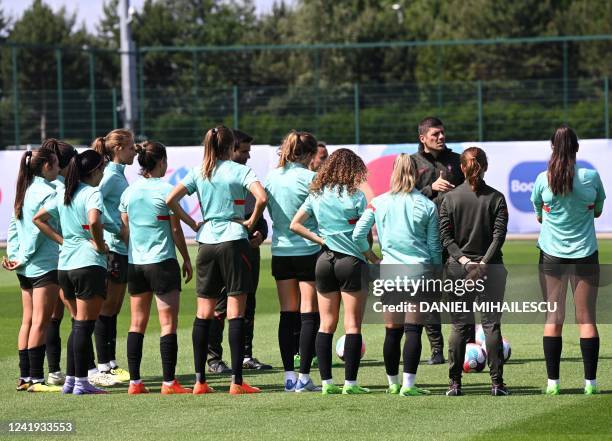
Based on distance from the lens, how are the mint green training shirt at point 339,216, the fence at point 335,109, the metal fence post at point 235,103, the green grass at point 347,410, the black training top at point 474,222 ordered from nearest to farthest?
the green grass at point 347,410, the black training top at point 474,222, the mint green training shirt at point 339,216, the fence at point 335,109, the metal fence post at point 235,103

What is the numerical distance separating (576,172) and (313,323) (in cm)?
232

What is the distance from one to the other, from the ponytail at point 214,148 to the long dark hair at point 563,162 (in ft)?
7.90

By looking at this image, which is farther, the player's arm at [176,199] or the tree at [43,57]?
the tree at [43,57]

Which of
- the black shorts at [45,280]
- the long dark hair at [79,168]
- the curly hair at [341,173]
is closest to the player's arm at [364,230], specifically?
the curly hair at [341,173]

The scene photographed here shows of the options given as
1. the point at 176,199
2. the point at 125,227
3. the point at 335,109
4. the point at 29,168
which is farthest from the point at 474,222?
the point at 335,109

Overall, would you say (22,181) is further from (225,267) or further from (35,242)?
(225,267)

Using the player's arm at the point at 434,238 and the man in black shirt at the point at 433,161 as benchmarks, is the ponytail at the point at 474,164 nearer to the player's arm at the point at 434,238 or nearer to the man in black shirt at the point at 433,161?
the player's arm at the point at 434,238

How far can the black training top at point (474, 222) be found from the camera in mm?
8969

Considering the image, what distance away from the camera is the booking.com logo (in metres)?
24.2

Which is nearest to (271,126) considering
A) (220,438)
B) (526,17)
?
(220,438)

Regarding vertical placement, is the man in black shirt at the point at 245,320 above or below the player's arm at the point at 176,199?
below

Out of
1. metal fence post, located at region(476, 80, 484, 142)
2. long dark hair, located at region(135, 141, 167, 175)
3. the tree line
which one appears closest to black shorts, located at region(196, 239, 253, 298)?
long dark hair, located at region(135, 141, 167, 175)

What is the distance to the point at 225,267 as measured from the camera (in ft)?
30.1

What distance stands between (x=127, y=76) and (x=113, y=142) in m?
25.8
